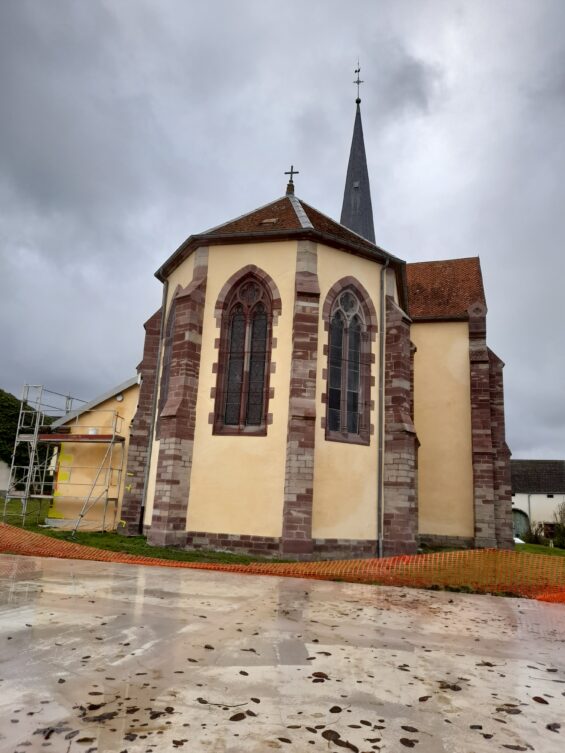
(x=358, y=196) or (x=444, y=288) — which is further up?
(x=358, y=196)

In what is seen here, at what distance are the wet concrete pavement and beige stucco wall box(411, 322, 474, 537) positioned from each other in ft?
40.6

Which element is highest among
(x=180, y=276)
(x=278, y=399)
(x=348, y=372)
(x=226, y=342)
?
(x=180, y=276)

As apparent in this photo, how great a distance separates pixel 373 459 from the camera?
46.7 ft

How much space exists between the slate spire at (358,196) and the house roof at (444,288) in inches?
179

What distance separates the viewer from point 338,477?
13.5 meters

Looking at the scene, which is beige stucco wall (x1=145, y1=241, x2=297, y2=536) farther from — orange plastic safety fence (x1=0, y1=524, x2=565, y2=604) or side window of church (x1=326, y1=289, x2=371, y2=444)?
orange plastic safety fence (x1=0, y1=524, x2=565, y2=604)

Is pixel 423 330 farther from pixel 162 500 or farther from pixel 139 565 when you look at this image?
pixel 139 565

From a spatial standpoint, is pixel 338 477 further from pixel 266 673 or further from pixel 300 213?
pixel 266 673

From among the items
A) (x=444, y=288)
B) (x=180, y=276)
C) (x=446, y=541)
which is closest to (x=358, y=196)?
(x=444, y=288)

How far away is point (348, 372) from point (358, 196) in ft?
59.1

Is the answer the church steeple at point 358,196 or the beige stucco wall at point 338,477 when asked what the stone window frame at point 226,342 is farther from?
the church steeple at point 358,196

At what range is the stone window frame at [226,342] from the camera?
1357 centimetres

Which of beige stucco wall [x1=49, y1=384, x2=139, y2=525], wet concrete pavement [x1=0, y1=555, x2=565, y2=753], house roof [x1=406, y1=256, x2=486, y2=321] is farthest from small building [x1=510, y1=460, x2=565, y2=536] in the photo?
wet concrete pavement [x1=0, y1=555, x2=565, y2=753]

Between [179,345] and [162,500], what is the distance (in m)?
3.88
